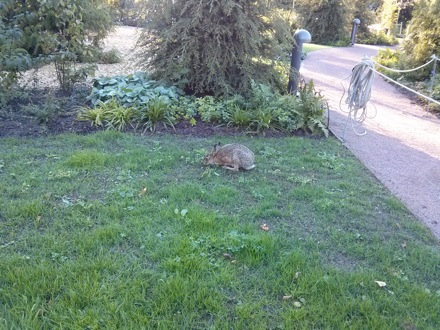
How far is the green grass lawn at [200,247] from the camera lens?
249 centimetres

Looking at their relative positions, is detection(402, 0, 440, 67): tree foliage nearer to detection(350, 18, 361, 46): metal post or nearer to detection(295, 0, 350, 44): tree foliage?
detection(350, 18, 361, 46): metal post

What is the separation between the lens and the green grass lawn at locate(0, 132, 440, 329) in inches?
98.2

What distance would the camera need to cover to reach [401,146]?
19.8 feet

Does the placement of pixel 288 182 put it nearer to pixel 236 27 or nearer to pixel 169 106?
pixel 169 106

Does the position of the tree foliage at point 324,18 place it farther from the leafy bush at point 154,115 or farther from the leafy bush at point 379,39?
the leafy bush at point 154,115

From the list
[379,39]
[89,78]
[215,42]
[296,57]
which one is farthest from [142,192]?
[379,39]

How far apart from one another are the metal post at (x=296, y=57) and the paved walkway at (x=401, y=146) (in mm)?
976

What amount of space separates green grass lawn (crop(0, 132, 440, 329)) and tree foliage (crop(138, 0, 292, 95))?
2.44 meters

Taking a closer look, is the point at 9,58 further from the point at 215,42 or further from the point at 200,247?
the point at 200,247

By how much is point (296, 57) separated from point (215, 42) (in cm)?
173

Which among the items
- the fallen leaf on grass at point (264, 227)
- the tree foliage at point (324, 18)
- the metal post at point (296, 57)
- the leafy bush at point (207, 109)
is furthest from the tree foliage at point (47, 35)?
the tree foliage at point (324, 18)

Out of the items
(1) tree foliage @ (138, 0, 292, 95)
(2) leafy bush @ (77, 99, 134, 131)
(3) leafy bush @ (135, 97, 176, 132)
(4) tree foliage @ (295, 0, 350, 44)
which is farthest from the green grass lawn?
(4) tree foliage @ (295, 0, 350, 44)

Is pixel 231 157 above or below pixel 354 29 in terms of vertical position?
below

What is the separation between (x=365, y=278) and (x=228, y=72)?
4931 millimetres
